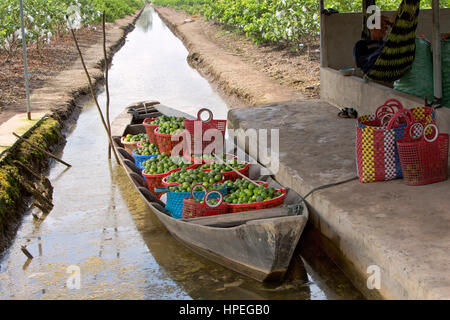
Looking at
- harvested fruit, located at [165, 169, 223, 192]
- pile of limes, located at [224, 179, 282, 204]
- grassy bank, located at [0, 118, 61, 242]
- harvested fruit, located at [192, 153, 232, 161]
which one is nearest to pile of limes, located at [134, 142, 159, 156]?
harvested fruit, located at [192, 153, 232, 161]

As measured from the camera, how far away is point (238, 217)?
530cm

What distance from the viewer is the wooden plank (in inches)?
207

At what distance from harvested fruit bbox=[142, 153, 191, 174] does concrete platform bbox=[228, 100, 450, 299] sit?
120cm

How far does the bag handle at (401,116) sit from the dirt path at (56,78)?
704 centimetres

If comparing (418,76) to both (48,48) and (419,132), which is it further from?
(48,48)

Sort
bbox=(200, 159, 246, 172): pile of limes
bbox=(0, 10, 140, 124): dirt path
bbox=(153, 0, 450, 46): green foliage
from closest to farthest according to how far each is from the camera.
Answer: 1. bbox=(200, 159, 246, 172): pile of limes
2. bbox=(0, 10, 140, 124): dirt path
3. bbox=(153, 0, 450, 46): green foliage

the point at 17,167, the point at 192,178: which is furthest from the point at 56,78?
the point at 192,178

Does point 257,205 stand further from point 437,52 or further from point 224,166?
point 437,52

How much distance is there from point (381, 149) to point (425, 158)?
16.5 inches

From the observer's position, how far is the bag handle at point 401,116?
214 inches

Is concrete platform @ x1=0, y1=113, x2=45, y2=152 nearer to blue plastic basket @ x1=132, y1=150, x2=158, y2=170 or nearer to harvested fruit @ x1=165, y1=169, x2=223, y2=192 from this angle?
blue plastic basket @ x1=132, y1=150, x2=158, y2=170

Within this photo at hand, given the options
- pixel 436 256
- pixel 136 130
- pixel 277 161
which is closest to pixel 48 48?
pixel 136 130
